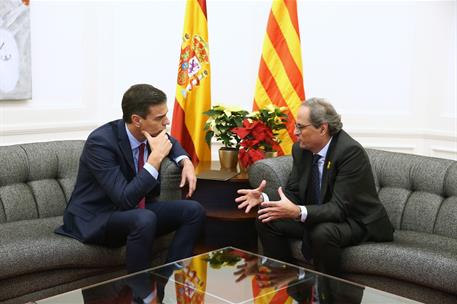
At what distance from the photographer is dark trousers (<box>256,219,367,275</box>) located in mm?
2893

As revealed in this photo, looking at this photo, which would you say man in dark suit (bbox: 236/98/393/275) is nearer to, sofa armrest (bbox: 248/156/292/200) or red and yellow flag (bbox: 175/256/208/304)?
sofa armrest (bbox: 248/156/292/200)

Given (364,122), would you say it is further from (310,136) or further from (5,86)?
(5,86)

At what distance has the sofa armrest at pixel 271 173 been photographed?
3.23m

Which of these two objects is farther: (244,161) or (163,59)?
(163,59)

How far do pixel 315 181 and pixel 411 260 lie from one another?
0.61 metres

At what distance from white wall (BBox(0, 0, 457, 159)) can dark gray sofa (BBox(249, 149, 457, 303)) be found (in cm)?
82

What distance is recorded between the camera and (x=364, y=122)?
14.1ft

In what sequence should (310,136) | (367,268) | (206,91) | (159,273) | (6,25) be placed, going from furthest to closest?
1. (206,91)
2. (6,25)
3. (310,136)
4. (367,268)
5. (159,273)

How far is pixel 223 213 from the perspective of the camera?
3.59m

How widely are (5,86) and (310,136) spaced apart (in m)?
1.72

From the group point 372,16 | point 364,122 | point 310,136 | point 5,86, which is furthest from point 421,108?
point 5,86

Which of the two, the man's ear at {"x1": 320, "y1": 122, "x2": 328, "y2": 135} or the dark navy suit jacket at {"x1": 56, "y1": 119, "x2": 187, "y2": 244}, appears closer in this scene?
the dark navy suit jacket at {"x1": 56, "y1": 119, "x2": 187, "y2": 244}

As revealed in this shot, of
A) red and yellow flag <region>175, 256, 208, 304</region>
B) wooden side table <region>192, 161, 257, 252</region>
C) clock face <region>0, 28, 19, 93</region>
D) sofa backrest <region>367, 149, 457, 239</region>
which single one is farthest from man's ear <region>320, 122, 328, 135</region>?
clock face <region>0, 28, 19, 93</region>

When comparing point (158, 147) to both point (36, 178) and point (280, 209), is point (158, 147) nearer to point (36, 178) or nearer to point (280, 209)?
point (280, 209)
